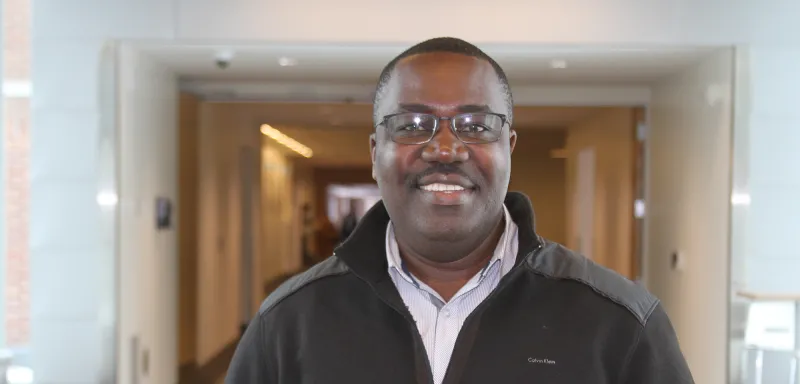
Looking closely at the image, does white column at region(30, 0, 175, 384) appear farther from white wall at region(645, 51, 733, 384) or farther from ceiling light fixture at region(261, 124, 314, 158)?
ceiling light fixture at region(261, 124, 314, 158)

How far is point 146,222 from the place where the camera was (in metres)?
3.30

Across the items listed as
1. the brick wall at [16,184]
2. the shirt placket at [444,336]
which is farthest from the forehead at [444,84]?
the brick wall at [16,184]

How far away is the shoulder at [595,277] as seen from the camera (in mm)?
1022

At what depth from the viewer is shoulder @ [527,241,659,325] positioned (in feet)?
3.35

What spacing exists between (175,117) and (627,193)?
10.7ft

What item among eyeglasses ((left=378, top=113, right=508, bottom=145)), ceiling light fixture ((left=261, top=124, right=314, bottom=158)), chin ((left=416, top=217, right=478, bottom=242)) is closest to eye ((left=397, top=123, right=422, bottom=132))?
eyeglasses ((left=378, top=113, right=508, bottom=145))

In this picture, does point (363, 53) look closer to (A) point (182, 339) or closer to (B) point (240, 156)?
(A) point (182, 339)

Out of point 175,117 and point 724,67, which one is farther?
point 175,117

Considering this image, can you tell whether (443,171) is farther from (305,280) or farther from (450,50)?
(305,280)

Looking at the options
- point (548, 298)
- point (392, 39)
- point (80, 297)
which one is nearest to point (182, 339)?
point (80, 297)

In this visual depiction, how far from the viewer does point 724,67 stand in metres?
3.04

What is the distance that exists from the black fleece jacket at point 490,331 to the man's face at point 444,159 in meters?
0.12

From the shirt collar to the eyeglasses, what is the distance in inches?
7.5

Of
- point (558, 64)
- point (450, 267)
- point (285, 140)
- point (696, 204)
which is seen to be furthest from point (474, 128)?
point (285, 140)
